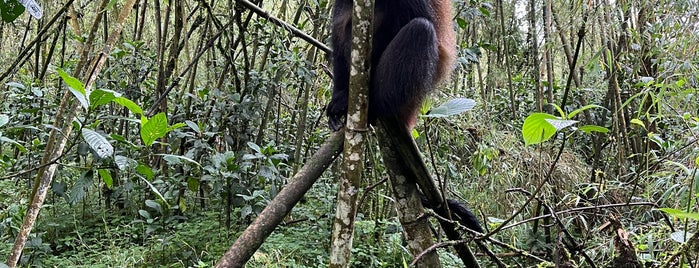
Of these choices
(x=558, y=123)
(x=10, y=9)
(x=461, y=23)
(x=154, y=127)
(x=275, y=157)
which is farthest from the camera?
(x=275, y=157)

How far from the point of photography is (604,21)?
4.19 m

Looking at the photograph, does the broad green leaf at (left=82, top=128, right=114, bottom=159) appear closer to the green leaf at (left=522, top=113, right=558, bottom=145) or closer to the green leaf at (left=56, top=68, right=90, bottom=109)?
the green leaf at (left=56, top=68, right=90, bottom=109)

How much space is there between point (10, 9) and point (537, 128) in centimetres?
119

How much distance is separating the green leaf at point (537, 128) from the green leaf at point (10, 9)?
1.12m

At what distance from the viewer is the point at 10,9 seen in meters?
0.98

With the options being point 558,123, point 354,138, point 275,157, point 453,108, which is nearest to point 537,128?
Answer: point 558,123

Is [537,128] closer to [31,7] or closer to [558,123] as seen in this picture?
[558,123]

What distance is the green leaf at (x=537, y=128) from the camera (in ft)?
4.08

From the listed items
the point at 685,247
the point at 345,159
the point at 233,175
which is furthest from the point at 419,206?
the point at 233,175

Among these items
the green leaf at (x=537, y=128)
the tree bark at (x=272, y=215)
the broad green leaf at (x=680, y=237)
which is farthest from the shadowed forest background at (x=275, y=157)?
the green leaf at (x=537, y=128)

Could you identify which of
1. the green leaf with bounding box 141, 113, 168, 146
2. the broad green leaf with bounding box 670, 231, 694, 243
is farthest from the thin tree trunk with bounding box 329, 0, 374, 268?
the broad green leaf with bounding box 670, 231, 694, 243

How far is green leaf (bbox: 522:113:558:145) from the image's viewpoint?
1244 millimetres

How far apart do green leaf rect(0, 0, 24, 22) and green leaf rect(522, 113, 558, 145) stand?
1116 millimetres

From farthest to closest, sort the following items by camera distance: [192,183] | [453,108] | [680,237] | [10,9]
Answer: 1. [192,183]
2. [453,108]
3. [680,237]
4. [10,9]
